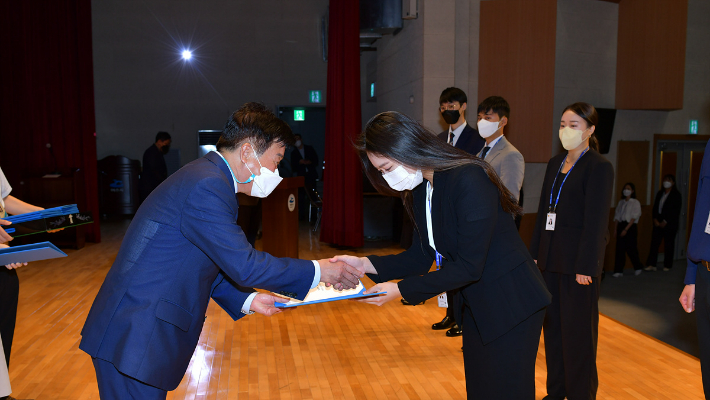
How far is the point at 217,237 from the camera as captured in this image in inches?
57.1

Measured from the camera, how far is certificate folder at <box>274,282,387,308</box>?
174cm

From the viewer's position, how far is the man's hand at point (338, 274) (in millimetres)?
1773

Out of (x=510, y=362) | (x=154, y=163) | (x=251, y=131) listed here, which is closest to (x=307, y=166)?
(x=154, y=163)

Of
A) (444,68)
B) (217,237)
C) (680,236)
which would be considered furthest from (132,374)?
(680,236)

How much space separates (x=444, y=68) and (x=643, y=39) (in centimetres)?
305

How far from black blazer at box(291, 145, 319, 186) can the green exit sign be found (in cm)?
680

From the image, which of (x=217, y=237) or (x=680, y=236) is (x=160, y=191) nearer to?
(x=217, y=237)

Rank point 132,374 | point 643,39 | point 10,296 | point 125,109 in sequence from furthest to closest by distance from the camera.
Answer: point 125,109 → point 643,39 → point 10,296 → point 132,374

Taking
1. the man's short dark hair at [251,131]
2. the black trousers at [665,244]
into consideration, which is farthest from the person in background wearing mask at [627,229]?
the man's short dark hair at [251,131]

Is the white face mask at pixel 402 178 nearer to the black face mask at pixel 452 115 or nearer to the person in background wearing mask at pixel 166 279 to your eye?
the person in background wearing mask at pixel 166 279

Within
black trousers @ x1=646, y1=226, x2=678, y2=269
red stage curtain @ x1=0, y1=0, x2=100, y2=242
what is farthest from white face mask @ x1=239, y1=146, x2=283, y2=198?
black trousers @ x1=646, y1=226, x2=678, y2=269

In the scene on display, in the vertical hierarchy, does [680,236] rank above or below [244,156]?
below

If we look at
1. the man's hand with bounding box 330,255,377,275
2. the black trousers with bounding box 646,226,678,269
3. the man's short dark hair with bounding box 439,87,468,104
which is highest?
the man's short dark hair with bounding box 439,87,468,104

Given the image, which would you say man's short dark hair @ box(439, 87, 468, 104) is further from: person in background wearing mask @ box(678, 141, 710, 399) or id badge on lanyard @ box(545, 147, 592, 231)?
person in background wearing mask @ box(678, 141, 710, 399)
